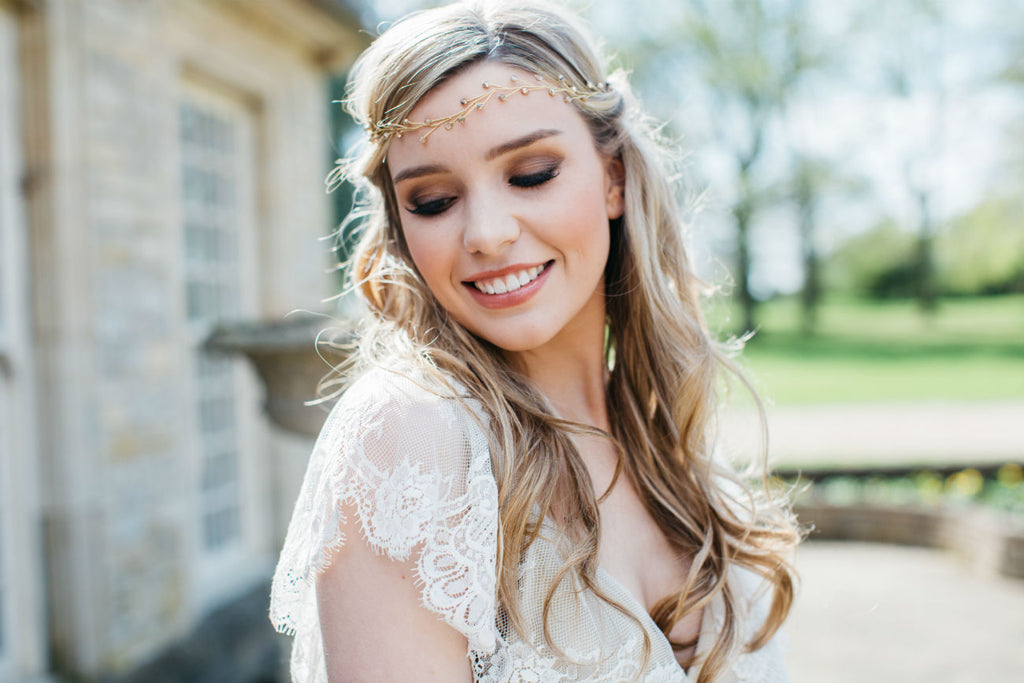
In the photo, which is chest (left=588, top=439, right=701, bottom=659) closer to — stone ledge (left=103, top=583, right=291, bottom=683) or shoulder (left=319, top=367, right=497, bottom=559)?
shoulder (left=319, top=367, right=497, bottom=559)

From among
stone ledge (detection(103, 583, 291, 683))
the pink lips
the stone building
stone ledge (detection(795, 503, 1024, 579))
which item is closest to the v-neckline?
the pink lips

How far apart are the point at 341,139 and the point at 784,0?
56.9ft

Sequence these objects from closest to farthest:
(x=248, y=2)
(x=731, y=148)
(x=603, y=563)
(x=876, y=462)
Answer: (x=603, y=563)
(x=248, y=2)
(x=876, y=462)
(x=731, y=148)

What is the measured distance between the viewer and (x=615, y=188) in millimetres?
1670

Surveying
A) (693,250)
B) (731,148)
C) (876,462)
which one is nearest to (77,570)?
(693,250)

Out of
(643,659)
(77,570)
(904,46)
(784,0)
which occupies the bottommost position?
(77,570)

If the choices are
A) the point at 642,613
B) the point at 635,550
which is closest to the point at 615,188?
the point at 635,550

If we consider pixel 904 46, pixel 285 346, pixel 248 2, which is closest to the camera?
pixel 285 346

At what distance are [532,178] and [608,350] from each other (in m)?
0.60

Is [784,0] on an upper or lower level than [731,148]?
upper

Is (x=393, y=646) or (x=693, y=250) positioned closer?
(x=393, y=646)

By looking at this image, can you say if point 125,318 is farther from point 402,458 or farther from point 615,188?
point 402,458

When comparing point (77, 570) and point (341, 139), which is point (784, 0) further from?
point (77, 570)

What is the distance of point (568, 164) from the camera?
1.40 metres
